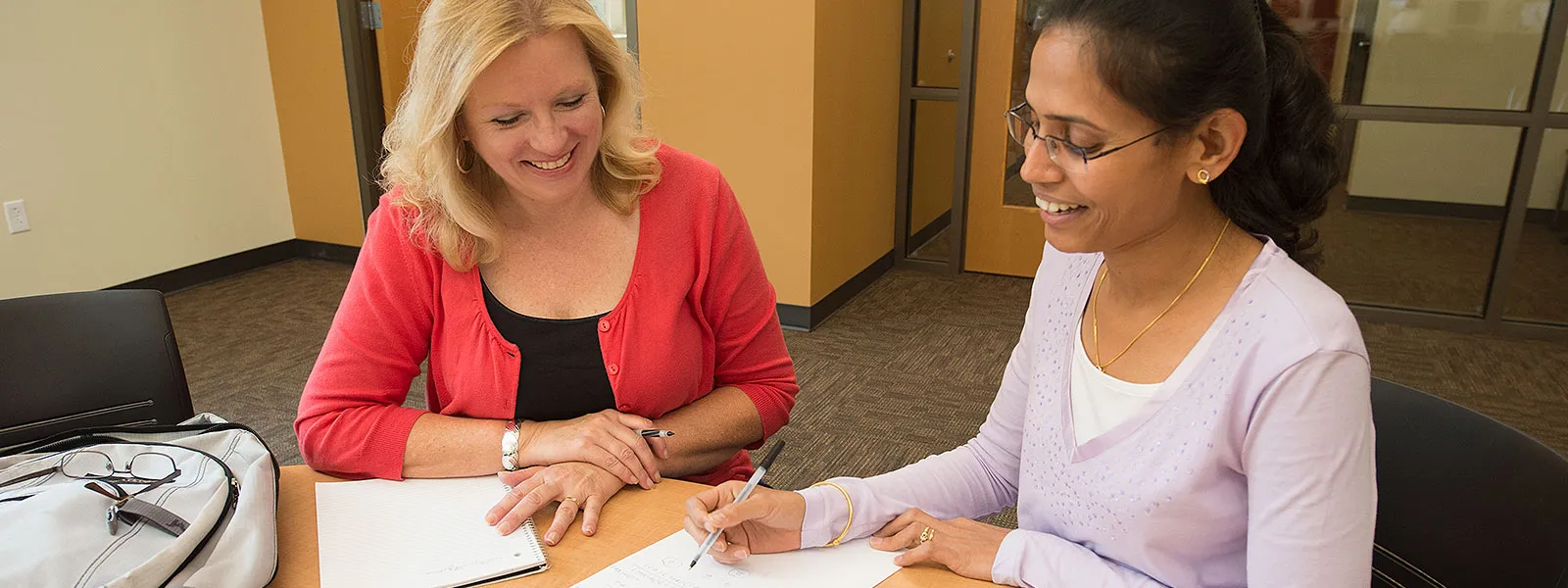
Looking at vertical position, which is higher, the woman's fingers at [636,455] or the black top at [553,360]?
the black top at [553,360]

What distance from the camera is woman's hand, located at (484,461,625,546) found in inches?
45.7

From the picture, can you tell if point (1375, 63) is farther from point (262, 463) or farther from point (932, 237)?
point (262, 463)

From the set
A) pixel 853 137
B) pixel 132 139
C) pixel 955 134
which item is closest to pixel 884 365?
pixel 853 137

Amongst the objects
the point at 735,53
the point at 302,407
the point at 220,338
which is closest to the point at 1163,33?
the point at 302,407

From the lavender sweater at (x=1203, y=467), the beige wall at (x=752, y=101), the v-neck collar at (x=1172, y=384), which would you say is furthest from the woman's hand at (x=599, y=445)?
the beige wall at (x=752, y=101)

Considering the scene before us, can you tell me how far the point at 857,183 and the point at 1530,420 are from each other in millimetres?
2462

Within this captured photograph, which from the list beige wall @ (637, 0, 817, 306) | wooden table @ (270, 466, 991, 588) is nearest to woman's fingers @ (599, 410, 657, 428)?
wooden table @ (270, 466, 991, 588)

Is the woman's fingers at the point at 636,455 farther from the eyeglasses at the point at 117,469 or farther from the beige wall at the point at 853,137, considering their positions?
the beige wall at the point at 853,137

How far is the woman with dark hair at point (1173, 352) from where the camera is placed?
0.93 m

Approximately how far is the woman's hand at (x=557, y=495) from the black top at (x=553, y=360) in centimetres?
19

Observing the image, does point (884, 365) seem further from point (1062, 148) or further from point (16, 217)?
point (16, 217)

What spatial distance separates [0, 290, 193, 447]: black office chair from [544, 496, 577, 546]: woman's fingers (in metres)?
0.76

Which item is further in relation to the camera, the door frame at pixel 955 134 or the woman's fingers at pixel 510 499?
the door frame at pixel 955 134

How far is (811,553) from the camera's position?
112 centimetres
